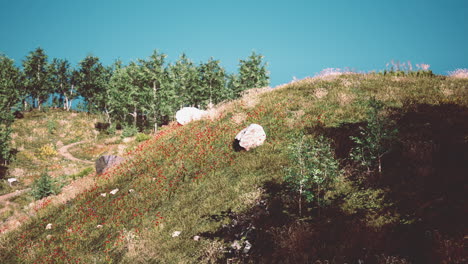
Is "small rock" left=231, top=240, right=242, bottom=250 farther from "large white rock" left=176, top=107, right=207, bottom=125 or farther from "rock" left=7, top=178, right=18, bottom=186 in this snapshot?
"rock" left=7, top=178, right=18, bottom=186

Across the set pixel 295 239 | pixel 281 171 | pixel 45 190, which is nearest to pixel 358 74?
pixel 281 171

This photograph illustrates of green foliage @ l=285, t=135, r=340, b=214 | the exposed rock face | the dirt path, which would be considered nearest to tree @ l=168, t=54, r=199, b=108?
the dirt path

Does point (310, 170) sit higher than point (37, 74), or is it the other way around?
point (37, 74)

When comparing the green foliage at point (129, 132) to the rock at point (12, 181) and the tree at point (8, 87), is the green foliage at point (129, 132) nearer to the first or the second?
the tree at point (8, 87)

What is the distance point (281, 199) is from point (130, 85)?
40.0m

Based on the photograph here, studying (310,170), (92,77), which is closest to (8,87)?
(92,77)

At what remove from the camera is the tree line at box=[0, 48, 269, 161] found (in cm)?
4031

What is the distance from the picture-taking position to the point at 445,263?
3789 millimetres

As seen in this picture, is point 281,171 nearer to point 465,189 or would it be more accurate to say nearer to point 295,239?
point 295,239

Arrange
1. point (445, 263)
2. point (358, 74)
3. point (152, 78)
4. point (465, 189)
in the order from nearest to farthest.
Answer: point (445, 263), point (465, 189), point (358, 74), point (152, 78)

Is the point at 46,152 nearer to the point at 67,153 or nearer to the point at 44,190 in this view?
the point at 67,153

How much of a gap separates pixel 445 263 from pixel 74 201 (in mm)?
15114

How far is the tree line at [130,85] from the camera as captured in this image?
132 feet

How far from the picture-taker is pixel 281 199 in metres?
7.26
